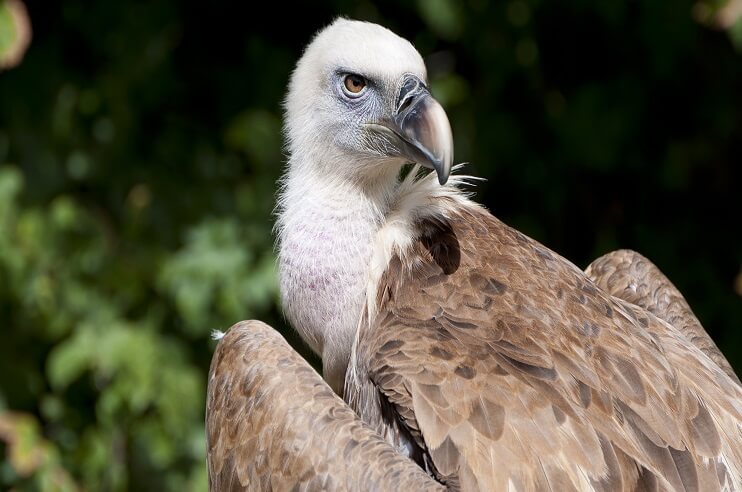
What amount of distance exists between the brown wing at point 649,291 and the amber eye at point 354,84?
0.97 meters

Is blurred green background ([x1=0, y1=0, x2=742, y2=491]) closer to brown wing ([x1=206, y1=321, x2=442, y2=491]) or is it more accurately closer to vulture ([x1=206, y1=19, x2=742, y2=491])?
vulture ([x1=206, y1=19, x2=742, y2=491])

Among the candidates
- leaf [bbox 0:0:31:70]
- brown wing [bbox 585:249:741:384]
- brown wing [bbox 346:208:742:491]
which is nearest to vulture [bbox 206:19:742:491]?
brown wing [bbox 346:208:742:491]

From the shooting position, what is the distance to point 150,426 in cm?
498

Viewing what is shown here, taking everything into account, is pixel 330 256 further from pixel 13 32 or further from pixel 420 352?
pixel 13 32

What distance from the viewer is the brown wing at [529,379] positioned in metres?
2.39

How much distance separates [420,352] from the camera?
8.42ft

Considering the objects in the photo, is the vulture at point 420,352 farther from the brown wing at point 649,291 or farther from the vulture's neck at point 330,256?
the brown wing at point 649,291

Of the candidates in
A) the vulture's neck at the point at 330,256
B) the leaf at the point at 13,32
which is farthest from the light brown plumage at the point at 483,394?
the leaf at the point at 13,32

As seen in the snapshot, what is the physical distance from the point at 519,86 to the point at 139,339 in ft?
6.71

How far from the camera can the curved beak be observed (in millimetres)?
2641

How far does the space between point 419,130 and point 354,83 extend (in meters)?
0.32

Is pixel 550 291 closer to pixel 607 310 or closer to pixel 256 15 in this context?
pixel 607 310

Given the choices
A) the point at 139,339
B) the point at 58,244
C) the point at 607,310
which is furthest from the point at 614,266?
the point at 58,244

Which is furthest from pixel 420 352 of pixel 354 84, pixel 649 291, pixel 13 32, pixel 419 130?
pixel 13 32
